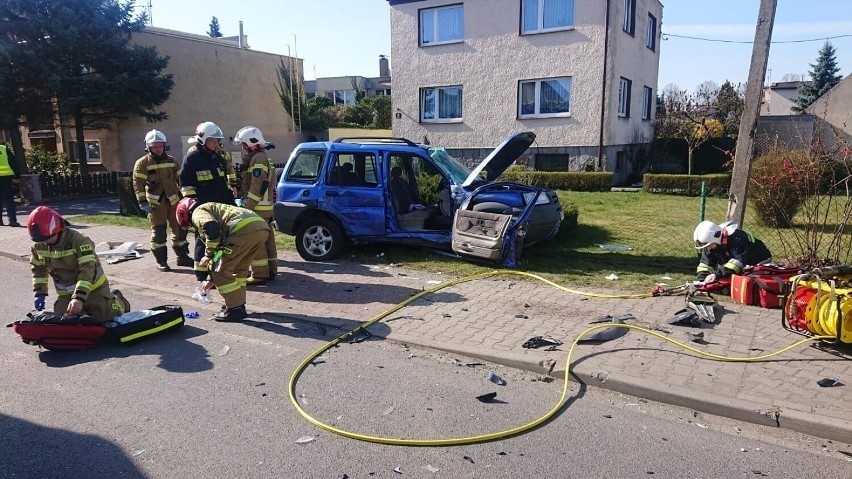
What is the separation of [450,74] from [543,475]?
822 inches

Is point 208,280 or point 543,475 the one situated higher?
point 208,280

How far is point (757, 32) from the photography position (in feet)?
22.6

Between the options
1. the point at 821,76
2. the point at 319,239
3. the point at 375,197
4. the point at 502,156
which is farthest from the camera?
the point at 821,76

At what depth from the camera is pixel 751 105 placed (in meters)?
7.01

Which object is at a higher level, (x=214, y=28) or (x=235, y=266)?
(x=214, y=28)

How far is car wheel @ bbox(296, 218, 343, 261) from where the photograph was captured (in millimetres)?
9000

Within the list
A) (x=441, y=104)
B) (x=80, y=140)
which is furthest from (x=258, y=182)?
(x=80, y=140)

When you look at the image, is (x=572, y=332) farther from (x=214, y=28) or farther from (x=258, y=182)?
(x=214, y=28)

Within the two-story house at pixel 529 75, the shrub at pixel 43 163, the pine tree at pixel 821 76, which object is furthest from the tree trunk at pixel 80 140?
the pine tree at pixel 821 76

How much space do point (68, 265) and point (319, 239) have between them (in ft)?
13.2

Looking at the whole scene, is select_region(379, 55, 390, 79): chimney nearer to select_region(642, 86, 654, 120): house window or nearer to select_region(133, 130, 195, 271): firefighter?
select_region(642, 86, 654, 120): house window

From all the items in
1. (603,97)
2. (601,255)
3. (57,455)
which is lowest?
(57,455)

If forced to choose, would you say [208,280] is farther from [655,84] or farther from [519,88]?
[655,84]

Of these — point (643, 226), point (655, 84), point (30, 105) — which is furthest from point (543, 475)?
point (655, 84)
